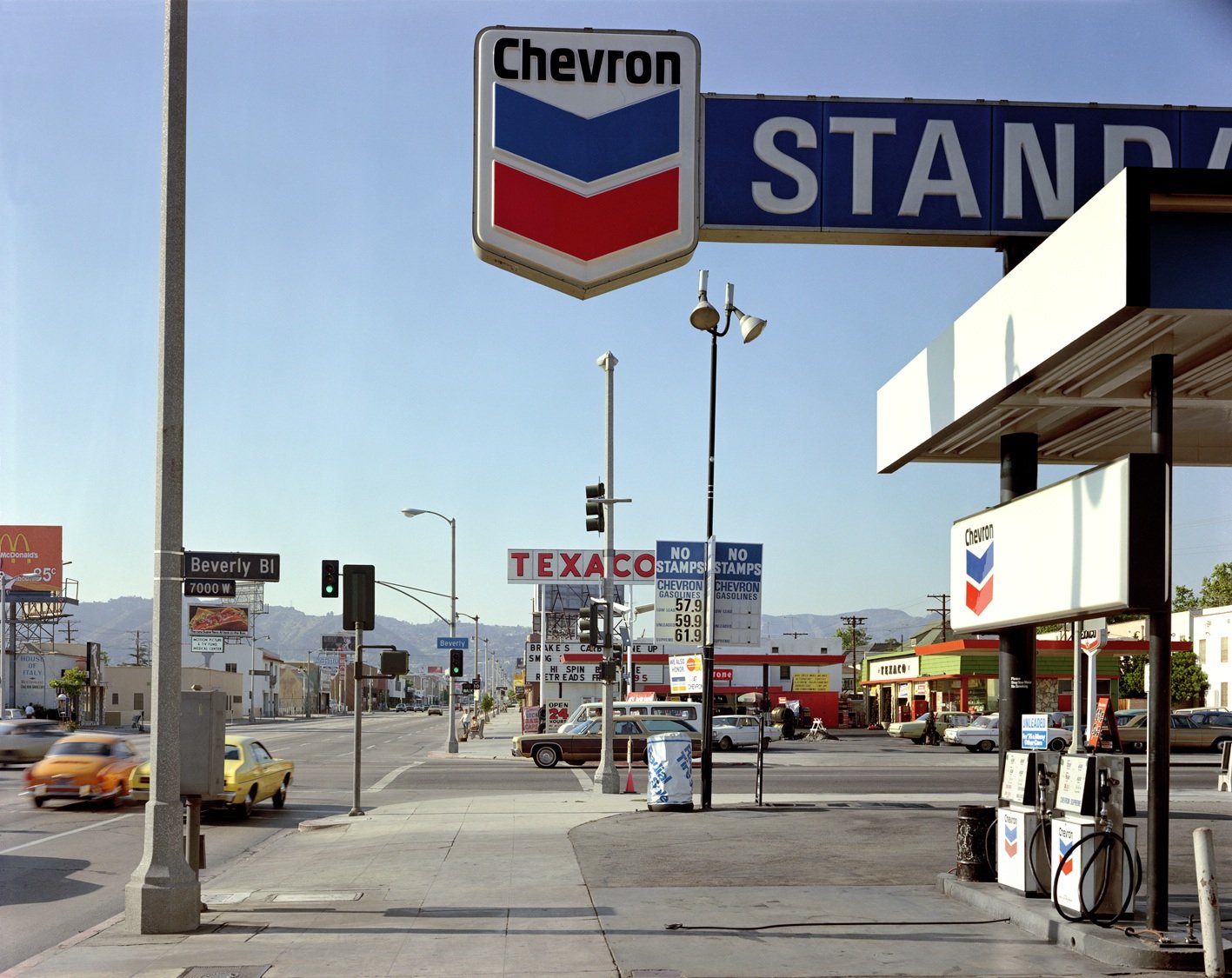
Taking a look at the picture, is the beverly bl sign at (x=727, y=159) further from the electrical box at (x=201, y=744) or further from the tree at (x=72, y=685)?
the tree at (x=72, y=685)

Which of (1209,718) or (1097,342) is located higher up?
(1097,342)

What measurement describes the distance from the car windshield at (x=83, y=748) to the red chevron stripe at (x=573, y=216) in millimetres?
17631

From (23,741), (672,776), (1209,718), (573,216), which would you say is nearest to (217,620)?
(23,741)

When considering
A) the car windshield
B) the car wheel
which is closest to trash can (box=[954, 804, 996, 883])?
the car wheel

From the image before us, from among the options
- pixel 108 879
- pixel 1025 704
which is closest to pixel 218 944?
pixel 108 879

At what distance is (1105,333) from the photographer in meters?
9.01

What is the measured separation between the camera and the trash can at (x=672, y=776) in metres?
22.2

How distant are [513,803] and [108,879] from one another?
33.7 ft

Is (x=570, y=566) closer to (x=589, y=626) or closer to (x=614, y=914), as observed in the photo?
(x=589, y=626)

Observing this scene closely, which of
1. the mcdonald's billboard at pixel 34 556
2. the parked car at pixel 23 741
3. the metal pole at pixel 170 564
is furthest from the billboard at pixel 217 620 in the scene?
the metal pole at pixel 170 564

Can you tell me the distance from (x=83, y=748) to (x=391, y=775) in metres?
11.0

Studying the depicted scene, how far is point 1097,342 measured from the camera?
955 cm

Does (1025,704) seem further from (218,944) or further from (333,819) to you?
(333,819)

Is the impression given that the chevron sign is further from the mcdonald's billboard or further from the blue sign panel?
the mcdonald's billboard
